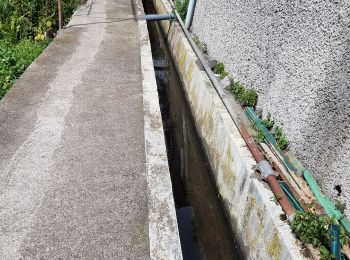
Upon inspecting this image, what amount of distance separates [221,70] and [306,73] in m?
3.63

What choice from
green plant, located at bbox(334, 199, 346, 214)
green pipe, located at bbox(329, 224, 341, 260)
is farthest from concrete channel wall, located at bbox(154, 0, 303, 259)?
green plant, located at bbox(334, 199, 346, 214)

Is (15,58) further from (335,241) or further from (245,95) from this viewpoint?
(335,241)

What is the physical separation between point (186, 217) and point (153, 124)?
1946 mm

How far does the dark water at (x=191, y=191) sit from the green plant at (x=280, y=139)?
5.58 ft

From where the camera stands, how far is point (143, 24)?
11.8m

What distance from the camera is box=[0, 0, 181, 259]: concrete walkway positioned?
3795 mm

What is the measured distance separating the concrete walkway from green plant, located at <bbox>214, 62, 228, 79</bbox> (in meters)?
1.68

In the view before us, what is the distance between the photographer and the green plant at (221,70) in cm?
817

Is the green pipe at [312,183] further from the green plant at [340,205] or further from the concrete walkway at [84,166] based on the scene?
the concrete walkway at [84,166]

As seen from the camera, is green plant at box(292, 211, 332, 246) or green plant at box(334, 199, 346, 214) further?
green plant at box(334, 199, 346, 214)

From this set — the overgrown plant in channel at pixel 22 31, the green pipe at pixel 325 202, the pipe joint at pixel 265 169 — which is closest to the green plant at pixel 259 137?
the pipe joint at pixel 265 169

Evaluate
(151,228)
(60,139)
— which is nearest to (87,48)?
(60,139)

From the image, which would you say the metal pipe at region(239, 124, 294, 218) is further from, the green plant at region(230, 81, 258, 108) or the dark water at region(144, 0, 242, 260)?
the dark water at region(144, 0, 242, 260)

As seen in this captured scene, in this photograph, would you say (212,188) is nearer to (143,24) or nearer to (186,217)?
(186,217)
